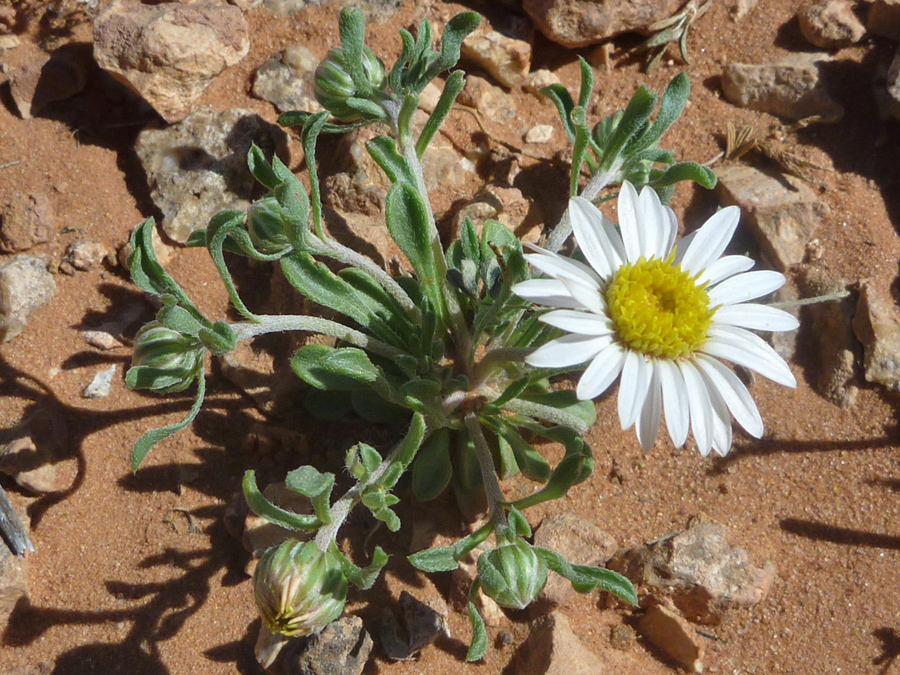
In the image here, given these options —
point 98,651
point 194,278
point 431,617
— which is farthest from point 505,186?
point 98,651

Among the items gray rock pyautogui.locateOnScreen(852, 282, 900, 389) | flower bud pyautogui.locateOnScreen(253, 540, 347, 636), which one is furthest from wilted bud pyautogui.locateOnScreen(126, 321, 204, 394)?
gray rock pyautogui.locateOnScreen(852, 282, 900, 389)

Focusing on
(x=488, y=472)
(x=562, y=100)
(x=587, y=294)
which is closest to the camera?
(x=587, y=294)

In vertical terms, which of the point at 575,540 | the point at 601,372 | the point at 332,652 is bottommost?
the point at 332,652

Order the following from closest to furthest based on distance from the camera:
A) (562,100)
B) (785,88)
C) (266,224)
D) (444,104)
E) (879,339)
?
(266,224) → (444,104) → (879,339) → (562,100) → (785,88)

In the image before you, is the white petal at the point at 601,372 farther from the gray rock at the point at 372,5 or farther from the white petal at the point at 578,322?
the gray rock at the point at 372,5

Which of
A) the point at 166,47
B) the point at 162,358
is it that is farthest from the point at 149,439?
the point at 166,47

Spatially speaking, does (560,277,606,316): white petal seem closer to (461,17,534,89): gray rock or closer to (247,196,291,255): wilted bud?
(247,196,291,255): wilted bud

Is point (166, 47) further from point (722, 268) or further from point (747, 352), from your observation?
point (747, 352)
